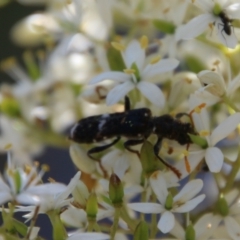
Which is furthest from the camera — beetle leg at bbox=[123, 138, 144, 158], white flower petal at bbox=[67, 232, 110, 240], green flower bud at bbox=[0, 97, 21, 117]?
green flower bud at bbox=[0, 97, 21, 117]

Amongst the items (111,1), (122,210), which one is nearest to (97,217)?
(122,210)

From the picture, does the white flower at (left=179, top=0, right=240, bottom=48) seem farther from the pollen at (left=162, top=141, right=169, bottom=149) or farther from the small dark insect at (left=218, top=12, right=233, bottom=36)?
the pollen at (left=162, top=141, right=169, bottom=149)

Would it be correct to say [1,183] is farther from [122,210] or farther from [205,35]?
[205,35]

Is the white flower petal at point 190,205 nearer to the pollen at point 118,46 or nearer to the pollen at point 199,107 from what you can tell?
the pollen at point 199,107

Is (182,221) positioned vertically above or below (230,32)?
below

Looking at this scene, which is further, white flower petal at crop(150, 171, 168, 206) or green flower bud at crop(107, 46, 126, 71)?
green flower bud at crop(107, 46, 126, 71)

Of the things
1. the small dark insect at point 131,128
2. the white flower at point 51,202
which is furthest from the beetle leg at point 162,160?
the white flower at point 51,202

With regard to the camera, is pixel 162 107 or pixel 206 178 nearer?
pixel 162 107

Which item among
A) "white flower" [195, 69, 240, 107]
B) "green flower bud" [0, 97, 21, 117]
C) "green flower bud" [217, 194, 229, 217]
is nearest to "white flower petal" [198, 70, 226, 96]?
"white flower" [195, 69, 240, 107]
